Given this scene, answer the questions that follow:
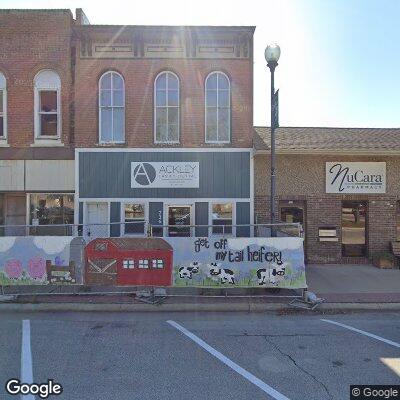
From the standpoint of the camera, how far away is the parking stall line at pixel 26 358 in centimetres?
473

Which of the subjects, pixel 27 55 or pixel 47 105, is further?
pixel 47 105

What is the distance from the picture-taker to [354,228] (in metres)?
13.5

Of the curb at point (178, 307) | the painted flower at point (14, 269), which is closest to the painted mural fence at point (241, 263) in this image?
the curb at point (178, 307)

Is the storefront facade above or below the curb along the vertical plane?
above

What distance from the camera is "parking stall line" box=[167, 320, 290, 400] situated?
175 inches

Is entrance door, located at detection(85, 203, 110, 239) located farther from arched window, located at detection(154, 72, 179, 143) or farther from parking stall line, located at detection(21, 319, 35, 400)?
parking stall line, located at detection(21, 319, 35, 400)

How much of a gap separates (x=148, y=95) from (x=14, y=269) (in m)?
7.18

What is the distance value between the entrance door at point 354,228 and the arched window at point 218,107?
516 cm

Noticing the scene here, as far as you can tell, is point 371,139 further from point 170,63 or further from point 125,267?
point 125,267

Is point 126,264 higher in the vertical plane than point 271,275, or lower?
higher

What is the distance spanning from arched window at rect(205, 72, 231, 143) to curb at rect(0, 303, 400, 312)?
6.57 metres

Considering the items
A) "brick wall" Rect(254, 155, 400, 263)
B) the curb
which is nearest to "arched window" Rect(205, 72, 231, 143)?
"brick wall" Rect(254, 155, 400, 263)

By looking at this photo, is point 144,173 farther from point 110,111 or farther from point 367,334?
point 367,334

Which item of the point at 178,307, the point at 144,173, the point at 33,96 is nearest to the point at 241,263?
the point at 178,307
